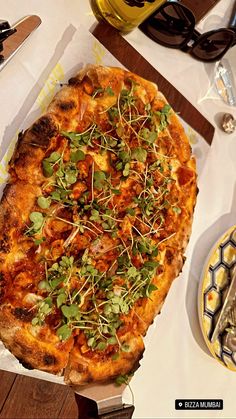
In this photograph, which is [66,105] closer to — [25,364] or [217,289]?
[25,364]

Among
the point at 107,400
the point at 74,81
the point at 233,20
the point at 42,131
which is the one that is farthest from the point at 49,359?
the point at 233,20

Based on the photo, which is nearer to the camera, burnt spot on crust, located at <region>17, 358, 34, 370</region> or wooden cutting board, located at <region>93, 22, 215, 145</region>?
burnt spot on crust, located at <region>17, 358, 34, 370</region>

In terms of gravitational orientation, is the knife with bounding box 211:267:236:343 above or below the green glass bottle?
below

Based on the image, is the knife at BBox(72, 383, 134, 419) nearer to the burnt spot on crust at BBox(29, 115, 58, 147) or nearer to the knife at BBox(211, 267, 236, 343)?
the knife at BBox(211, 267, 236, 343)

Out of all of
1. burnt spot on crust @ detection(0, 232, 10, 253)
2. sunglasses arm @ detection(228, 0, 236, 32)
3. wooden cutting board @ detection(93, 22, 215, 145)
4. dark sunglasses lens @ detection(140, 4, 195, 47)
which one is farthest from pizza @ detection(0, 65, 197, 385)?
sunglasses arm @ detection(228, 0, 236, 32)

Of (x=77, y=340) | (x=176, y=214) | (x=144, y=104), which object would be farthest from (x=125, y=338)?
(x=144, y=104)

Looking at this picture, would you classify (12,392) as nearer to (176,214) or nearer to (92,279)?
(92,279)
